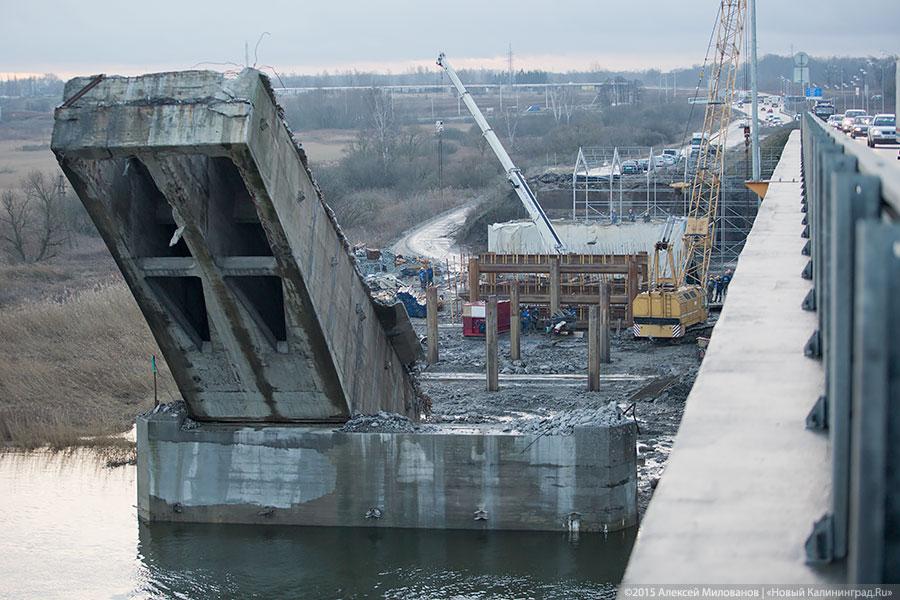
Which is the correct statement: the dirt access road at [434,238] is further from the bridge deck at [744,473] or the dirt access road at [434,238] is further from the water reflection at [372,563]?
the bridge deck at [744,473]

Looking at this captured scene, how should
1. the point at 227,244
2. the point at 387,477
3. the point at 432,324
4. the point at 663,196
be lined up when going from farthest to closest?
the point at 663,196 < the point at 432,324 < the point at 387,477 < the point at 227,244

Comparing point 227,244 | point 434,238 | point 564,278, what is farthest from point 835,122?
point 227,244

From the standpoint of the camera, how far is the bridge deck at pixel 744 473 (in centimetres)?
491

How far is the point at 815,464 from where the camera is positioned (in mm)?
5910

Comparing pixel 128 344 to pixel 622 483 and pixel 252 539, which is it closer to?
pixel 252 539

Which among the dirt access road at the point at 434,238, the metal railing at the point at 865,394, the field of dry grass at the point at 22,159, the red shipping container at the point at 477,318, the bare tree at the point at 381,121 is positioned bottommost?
the red shipping container at the point at 477,318

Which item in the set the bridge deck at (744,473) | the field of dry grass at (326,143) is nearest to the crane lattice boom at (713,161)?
the bridge deck at (744,473)

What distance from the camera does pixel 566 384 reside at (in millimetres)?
38062

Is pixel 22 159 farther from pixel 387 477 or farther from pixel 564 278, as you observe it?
pixel 387 477

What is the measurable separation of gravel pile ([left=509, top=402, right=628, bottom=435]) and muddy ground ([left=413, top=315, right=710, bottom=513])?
118 inches

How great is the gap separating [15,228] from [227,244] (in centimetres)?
4282

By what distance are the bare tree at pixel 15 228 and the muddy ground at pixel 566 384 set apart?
22.9 metres

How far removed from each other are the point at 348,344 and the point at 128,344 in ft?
59.4

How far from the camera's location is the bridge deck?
491cm
